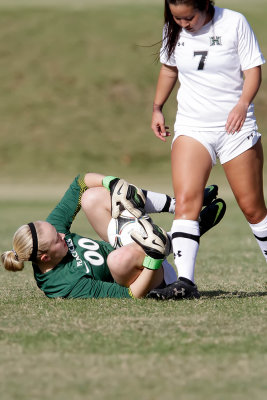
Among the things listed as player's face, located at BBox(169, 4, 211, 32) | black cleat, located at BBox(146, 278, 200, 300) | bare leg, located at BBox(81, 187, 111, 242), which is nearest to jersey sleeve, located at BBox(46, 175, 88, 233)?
bare leg, located at BBox(81, 187, 111, 242)

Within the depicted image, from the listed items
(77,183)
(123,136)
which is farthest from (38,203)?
(123,136)

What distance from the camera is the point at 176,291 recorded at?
18.7 ft

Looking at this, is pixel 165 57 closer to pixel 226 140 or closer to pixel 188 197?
pixel 226 140

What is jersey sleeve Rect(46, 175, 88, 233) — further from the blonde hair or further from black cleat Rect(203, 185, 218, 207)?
black cleat Rect(203, 185, 218, 207)

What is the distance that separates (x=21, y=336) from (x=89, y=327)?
1.44ft

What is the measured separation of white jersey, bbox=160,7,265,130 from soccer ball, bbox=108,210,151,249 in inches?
32.5

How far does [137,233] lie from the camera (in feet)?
18.7

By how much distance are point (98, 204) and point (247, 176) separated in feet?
4.13

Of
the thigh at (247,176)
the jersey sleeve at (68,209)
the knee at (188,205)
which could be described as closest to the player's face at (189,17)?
the thigh at (247,176)

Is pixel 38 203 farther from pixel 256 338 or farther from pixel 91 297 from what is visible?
pixel 256 338

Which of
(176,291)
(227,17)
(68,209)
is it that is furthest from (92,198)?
(227,17)

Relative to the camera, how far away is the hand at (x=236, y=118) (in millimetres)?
5703

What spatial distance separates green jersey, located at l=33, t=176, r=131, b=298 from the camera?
6.07 metres

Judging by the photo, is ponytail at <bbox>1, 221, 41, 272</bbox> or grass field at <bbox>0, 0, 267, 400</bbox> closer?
grass field at <bbox>0, 0, 267, 400</bbox>
